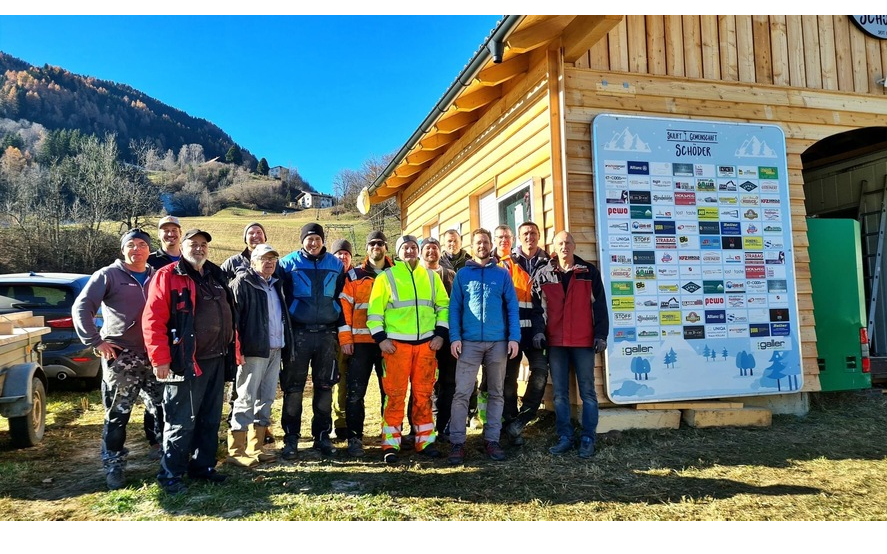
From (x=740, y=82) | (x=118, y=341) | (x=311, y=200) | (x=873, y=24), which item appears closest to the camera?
(x=118, y=341)

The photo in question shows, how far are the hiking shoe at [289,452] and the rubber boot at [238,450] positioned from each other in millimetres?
255

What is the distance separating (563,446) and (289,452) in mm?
2435

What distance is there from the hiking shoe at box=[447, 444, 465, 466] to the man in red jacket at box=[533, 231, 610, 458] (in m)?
0.84

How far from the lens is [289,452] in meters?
4.71

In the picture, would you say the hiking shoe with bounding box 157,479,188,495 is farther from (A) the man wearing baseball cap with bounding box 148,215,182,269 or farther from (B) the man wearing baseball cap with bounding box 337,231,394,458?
(A) the man wearing baseball cap with bounding box 148,215,182,269

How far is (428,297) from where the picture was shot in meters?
4.69

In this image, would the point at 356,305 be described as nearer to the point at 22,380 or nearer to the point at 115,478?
the point at 115,478

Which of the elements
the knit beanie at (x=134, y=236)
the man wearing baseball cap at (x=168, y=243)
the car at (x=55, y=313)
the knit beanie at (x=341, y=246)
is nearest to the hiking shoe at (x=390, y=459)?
the knit beanie at (x=341, y=246)

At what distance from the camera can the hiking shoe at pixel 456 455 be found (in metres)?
4.47

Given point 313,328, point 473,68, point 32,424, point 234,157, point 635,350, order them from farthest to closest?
point 234,157 → point 473,68 → point 635,350 → point 32,424 → point 313,328

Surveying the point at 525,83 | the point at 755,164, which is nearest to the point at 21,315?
the point at 525,83

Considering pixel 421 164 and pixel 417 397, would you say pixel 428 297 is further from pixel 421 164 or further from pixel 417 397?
pixel 421 164

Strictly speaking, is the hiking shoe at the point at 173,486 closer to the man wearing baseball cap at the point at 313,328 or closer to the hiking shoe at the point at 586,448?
the man wearing baseball cap at the point at 313,328

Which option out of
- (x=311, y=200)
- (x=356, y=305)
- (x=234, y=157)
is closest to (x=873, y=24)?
(x=356, y=305)
